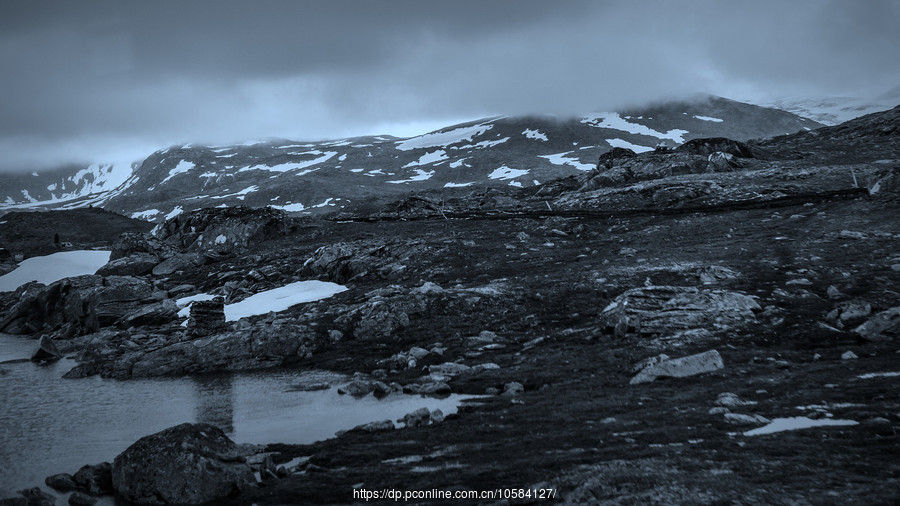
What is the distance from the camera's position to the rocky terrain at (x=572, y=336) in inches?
527

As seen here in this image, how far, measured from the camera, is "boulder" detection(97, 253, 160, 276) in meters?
63.5

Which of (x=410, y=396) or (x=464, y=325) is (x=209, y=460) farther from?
(x=464, y=325)

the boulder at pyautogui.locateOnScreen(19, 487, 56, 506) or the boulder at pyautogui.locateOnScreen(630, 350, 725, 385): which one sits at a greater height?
the boulder at pyautogui.locateOnScreen(630, 350, 725, 385)

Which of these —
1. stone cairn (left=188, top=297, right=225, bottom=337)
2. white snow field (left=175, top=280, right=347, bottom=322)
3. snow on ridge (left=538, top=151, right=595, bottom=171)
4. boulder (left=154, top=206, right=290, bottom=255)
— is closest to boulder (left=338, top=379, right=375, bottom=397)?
stone cairn (left=188, top=297, right=225, bottom=337)

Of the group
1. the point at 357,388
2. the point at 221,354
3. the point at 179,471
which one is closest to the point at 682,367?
the point at 357,388

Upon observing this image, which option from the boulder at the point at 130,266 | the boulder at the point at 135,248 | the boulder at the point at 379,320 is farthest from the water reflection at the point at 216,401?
the boulder at the point at 135,248

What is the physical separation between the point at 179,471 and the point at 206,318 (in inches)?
1036

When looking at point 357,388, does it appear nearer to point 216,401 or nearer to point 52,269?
point 216,401

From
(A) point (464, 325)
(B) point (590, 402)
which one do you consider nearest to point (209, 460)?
(B) point (590, 402)

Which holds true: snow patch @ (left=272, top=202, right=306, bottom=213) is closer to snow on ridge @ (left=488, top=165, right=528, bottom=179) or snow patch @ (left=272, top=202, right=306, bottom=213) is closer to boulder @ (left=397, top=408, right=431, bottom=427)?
snow on ridge @ (left=488, top=165, right=528, bottom=179)

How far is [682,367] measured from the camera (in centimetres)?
2138

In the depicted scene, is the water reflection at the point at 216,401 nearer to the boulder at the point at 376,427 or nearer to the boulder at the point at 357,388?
the boulder at the point at 357,388

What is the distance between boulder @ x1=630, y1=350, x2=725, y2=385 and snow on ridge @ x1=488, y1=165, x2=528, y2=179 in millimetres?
156621

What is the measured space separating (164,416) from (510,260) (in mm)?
30199
